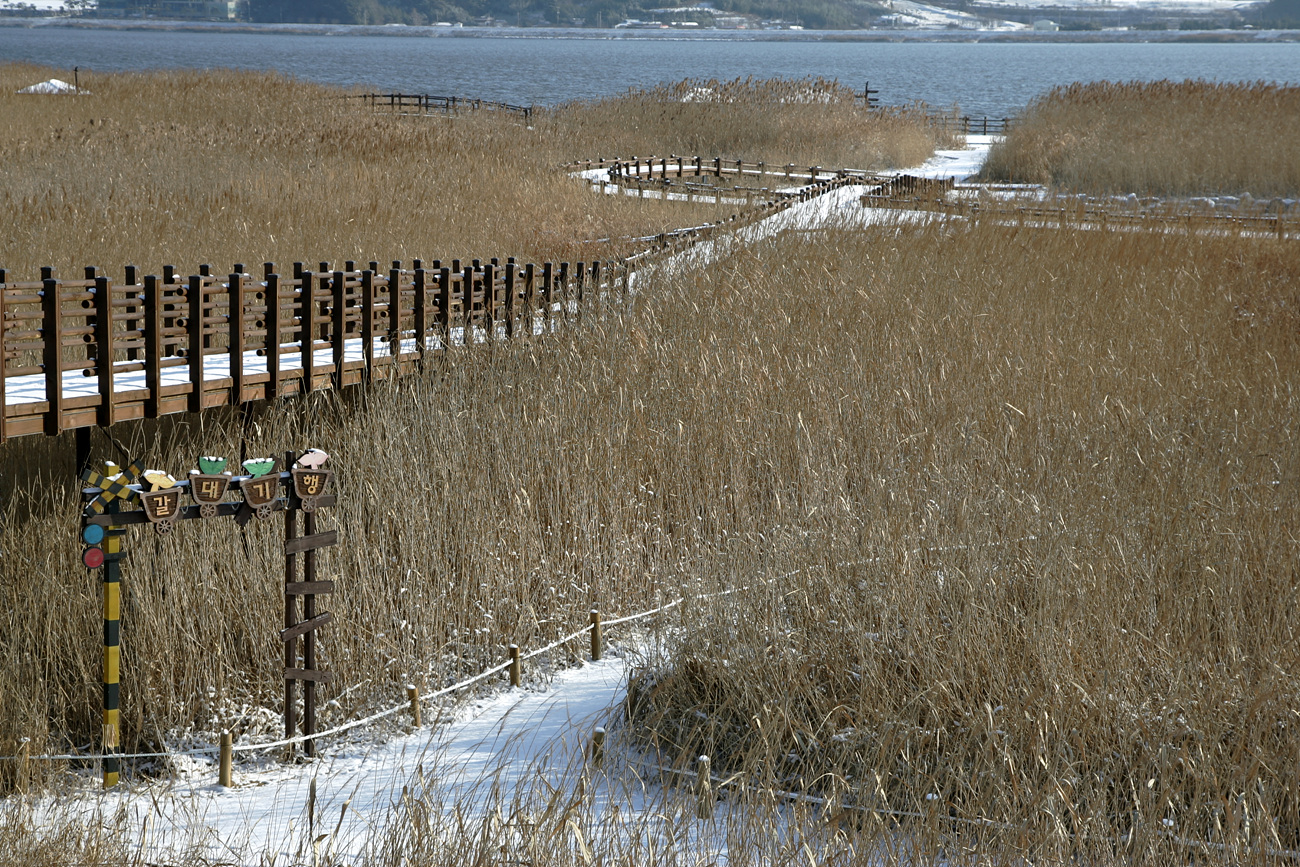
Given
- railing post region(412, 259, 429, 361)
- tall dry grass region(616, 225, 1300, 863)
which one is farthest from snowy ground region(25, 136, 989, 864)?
railing post region(412, 259, 429, 361)

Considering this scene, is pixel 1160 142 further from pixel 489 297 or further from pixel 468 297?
pixel 468 297

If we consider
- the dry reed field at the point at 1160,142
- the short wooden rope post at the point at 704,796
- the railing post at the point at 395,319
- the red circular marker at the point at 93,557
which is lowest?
the short wooden rope post at the point at 704,796

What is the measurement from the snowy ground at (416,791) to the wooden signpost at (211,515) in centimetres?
28

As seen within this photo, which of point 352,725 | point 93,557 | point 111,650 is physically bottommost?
point 352,725

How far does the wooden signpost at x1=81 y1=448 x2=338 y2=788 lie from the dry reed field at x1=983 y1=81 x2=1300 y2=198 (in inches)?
805

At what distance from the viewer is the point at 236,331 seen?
29.2 ft

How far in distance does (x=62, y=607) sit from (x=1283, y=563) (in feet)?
20.5

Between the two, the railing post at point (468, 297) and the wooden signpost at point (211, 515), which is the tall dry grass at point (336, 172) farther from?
the wooden signpost at point (211, 515)

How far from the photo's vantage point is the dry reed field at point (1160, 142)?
2230cm

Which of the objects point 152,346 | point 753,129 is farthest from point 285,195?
point 753,129

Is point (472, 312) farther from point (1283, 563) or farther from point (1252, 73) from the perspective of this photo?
point (1252, 73)

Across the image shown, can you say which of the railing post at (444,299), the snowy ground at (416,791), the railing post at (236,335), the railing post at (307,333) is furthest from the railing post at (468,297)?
the snowy ground at (416,791)

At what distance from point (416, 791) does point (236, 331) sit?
16.7 ft

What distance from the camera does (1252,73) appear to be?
4281 inches
